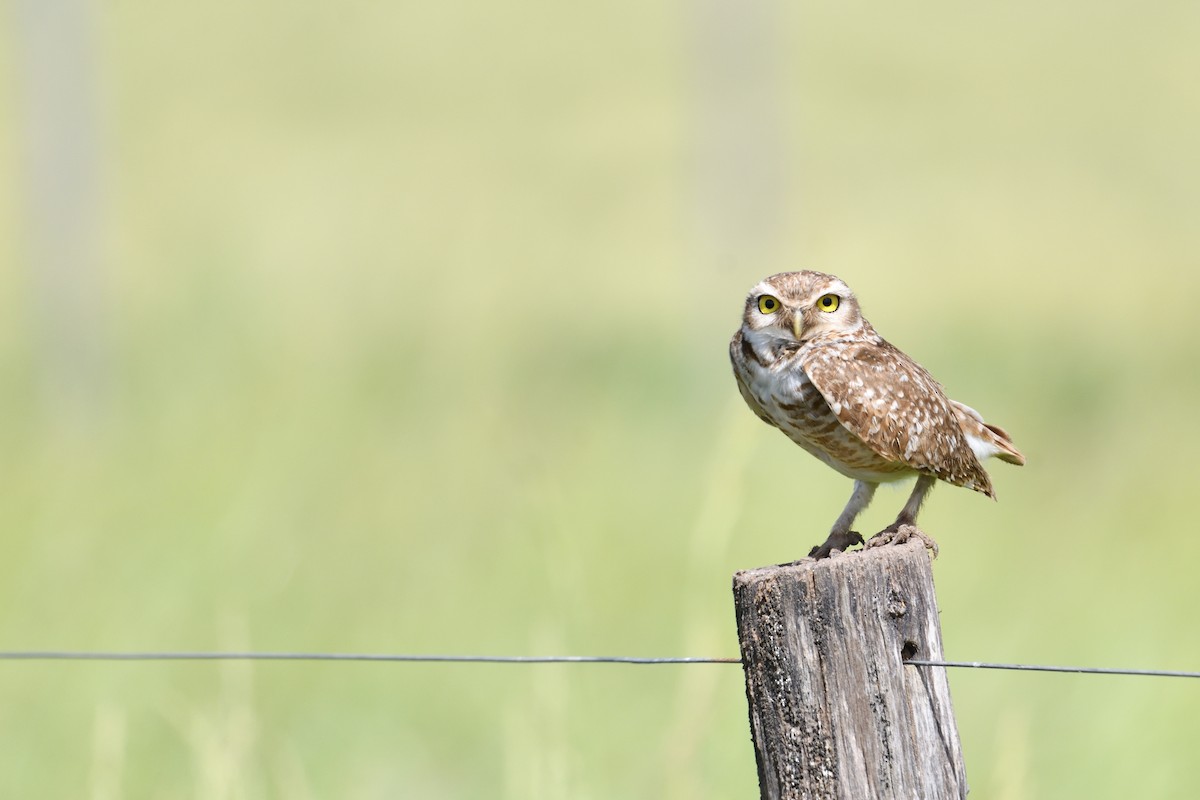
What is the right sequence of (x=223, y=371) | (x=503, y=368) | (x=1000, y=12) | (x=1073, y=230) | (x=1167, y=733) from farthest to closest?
(x=1000, y=12), (x=1073, y=230), (x=503, y=368), (x=223, y=371), (x=1167, y=733)

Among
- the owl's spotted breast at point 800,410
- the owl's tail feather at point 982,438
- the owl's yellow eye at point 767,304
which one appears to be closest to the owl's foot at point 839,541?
the owl's spotted breast at point 800,410

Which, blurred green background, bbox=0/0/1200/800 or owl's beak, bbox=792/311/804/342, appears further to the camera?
blurred green background, bbox=0/0/1200/800

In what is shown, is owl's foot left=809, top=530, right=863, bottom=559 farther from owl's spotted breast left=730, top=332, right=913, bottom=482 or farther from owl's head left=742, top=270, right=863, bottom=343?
owl's head left=742, top=270, right=863, bottom=343

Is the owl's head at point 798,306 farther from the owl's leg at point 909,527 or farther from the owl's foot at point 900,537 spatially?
the owl's foot at point 900,537

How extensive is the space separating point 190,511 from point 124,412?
2.96 meters

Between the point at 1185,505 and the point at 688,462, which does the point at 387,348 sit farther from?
the point at 1185,505

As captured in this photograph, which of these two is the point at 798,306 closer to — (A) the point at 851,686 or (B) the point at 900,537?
(B) the point at 900,537

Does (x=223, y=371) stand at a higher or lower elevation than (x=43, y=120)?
lower

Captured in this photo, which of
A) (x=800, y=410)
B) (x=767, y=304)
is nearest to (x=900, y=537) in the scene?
(x=800, y=410)

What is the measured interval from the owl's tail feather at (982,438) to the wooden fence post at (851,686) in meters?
1.45

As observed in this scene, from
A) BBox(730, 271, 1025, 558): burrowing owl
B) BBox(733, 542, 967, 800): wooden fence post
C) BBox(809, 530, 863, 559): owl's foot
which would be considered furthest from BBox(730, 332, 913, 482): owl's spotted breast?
BBox(733, 542, 967, 800): wooden fence post

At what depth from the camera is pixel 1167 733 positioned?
4.83 metres

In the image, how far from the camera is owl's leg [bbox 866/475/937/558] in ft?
11.3

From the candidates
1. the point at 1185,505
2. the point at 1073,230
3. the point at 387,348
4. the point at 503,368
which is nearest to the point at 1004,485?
the point at 1185,505
